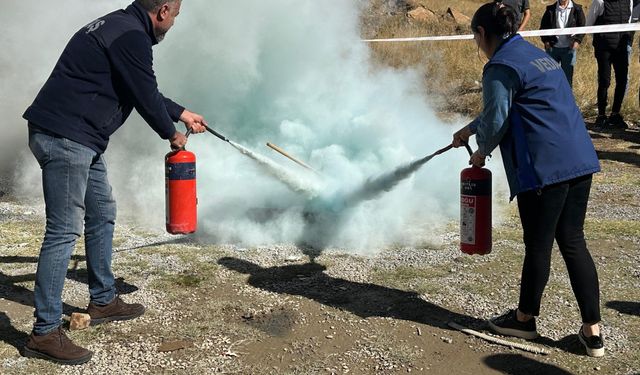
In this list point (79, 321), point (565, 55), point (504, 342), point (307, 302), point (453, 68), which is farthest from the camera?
point (453, 68)

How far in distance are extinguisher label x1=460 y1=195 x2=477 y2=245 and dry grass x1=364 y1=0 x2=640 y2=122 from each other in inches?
270

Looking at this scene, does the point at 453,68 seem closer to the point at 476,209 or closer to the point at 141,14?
the point at 476,209

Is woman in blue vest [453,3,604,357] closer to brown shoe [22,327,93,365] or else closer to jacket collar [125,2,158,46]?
jacket collar [125,2,158,46]

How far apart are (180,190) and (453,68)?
35.4 feet

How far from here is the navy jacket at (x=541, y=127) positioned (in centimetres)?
316

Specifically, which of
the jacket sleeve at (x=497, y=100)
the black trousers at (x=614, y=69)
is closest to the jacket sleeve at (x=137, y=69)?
the jacket sleeve at (x=497, y=100)

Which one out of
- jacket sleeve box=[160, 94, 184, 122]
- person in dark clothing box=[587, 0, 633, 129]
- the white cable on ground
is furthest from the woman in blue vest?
person in dark clothing box=[587, 0, 633, 129]

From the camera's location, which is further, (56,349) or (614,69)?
(614,69)

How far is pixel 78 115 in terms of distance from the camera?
3266 millimetres

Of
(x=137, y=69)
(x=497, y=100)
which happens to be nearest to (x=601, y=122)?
(x=497, y=100)

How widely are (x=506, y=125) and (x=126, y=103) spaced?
204cm

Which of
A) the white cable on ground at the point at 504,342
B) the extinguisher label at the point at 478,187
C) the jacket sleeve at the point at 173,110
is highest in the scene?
the jacket sleeve at the point at 173,110

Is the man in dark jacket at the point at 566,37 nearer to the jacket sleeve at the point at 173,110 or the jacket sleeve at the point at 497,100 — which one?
the jacket sleeve at the point at 497,100

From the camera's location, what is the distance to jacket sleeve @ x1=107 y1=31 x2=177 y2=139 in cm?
325
